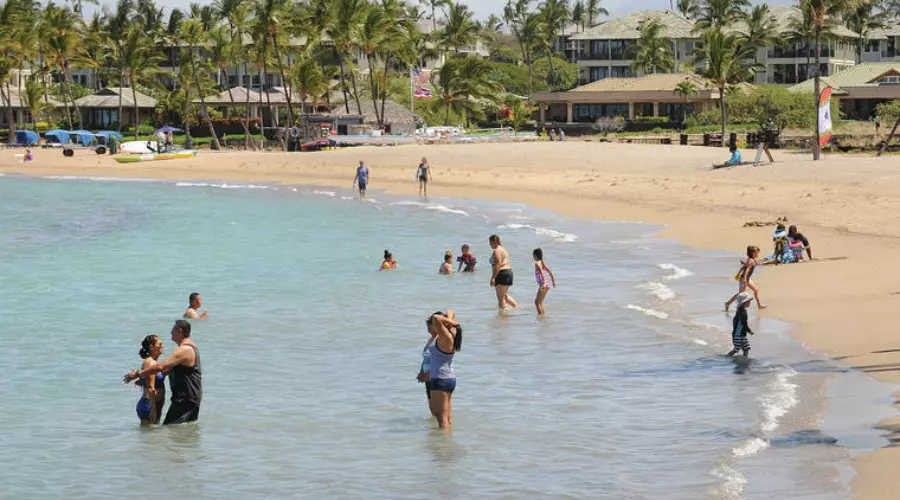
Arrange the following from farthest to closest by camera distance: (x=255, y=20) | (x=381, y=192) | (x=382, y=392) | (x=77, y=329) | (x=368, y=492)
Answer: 1. (x=255, y=20)
2. (x=381, y=192)
3. (x=77, y=329)
4. (x=382, y=392)
5. (x=368, y=492)

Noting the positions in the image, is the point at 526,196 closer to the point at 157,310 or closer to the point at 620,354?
the point at 157,310

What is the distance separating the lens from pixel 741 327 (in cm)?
1755

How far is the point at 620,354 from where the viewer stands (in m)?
19.0

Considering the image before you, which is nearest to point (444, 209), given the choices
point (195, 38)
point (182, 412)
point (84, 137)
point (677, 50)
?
point (182, 412)

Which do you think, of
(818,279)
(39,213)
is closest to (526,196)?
(39,213)

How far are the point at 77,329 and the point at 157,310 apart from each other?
8.27ft

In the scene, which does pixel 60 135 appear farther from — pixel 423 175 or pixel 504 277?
pixel 504 277

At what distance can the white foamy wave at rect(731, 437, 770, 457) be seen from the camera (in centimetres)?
1324

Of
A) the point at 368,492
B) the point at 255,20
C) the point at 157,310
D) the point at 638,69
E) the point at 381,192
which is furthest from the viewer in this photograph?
the point at 638,69

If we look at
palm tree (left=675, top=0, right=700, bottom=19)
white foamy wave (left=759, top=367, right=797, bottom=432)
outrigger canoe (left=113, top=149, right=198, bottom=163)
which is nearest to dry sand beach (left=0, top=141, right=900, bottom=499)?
outrigger canoe (left=113, top=149, right=198, bottom=163)

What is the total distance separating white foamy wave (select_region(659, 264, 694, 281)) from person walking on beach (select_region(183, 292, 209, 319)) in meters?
9.86

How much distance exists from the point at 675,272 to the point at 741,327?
9.63 metres

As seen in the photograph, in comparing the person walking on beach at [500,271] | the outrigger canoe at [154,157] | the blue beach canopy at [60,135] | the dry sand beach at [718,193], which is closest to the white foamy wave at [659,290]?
the dry sand beach at [718,193]

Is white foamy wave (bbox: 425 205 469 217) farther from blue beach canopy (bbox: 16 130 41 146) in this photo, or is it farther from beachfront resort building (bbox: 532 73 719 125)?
blue beach canopy (bbox: 16 130 41 146)
